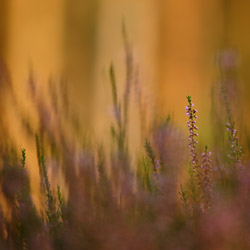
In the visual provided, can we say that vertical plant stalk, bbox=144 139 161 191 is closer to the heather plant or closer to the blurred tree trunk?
the heather plant

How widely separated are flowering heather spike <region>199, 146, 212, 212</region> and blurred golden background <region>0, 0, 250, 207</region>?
3312mm

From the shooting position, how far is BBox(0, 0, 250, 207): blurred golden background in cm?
469

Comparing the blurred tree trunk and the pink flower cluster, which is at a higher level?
the blurred tree trunk

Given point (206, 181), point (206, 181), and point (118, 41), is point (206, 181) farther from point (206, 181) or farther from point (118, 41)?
point (118, 41)

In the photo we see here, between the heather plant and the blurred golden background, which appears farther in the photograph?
the blurred golden background

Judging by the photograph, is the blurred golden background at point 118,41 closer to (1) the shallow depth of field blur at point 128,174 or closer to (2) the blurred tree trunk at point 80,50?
(2) the blurred tree trunk at point 80,50

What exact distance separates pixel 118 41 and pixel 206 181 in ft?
12.6

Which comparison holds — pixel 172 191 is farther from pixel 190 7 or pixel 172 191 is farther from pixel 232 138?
pixel 190 7

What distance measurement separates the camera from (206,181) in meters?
1.14

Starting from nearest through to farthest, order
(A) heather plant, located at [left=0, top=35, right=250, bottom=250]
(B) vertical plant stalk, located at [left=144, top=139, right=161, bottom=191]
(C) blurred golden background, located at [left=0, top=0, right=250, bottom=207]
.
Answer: (A) heather plant, located at [left=0, top=35, right=250, bottom=250]
(B) vertical plant stalk, located at [left=144, top=139, right=161, bottom=191]
(C) blurred golden background, located at [left=0, top=0, right=250, bottom=207]

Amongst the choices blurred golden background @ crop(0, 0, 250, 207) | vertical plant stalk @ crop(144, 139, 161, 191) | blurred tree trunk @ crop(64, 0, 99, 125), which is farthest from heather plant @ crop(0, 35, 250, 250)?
blurred tree trunk @ crop(64, 0, 99, 125)

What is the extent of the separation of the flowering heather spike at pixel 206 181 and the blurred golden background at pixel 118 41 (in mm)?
3312

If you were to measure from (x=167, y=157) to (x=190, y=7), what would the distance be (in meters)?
4.10

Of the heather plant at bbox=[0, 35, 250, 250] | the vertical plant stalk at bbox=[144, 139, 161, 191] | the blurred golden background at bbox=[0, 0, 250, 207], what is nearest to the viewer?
the heather plant at bbox=[0, 35, 250, 250]
